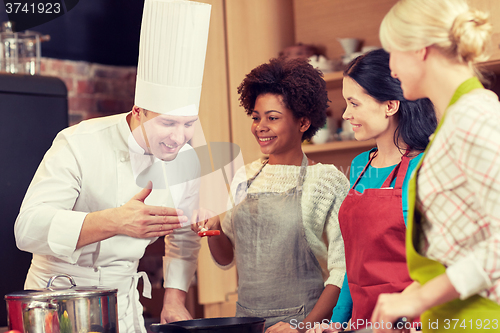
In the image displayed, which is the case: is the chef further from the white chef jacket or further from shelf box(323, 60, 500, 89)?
shelf box(323, 60, 500, 89)

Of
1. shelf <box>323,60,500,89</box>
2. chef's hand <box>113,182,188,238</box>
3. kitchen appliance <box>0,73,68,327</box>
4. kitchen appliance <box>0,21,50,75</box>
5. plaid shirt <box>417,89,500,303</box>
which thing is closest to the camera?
plaid shirt <box>417,89,500,303</box>

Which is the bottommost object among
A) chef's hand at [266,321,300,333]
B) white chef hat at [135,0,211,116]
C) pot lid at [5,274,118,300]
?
chef's hand at [266,321,300,333]

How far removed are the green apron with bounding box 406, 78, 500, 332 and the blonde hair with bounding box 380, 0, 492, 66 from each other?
0.14ft

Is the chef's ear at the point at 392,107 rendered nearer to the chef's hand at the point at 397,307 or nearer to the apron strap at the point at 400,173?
the apron strap at the point at 400,173

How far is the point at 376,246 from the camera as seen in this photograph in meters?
1.04

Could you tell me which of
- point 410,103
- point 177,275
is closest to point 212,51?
point 177,275

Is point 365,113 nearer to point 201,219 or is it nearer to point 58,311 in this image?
point 201,219

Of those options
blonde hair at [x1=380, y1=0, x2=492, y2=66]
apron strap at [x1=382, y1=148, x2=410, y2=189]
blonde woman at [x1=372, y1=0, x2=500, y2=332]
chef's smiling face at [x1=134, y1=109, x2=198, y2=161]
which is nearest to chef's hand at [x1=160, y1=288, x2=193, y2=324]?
chef's smiling face at [x1=134, y1=109, x2=198, y2=161]

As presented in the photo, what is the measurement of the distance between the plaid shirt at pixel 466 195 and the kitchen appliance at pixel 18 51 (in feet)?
5.98

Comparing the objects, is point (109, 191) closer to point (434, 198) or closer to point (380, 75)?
point (380, 75)

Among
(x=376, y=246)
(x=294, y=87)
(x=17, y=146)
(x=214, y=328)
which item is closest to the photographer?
(x=214, y=328)

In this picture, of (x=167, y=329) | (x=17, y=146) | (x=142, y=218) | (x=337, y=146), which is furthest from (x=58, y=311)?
(x=337, y=146)

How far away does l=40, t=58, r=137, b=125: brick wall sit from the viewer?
2439 millimetres

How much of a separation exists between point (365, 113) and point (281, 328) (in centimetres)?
53
